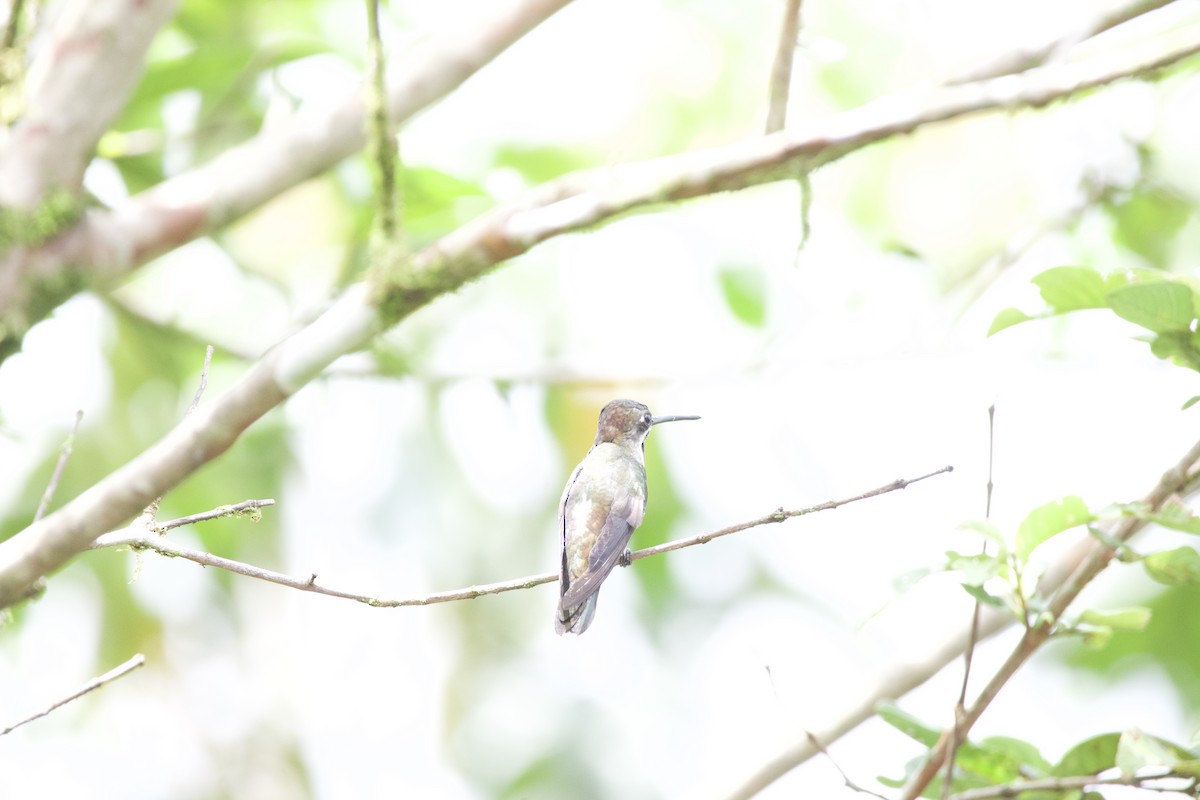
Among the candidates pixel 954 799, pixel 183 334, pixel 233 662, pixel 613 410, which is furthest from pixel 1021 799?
pixel 233 662

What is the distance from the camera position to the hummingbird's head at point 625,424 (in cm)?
323

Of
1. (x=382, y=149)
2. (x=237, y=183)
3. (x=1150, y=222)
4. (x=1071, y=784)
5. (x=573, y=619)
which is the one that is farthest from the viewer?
(x=1150, y=222)

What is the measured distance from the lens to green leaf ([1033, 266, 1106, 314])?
2197mm

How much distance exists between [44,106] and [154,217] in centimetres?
37

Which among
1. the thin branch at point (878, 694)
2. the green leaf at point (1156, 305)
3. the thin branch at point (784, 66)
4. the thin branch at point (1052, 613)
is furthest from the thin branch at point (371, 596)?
the thin branch at point (878, 694)

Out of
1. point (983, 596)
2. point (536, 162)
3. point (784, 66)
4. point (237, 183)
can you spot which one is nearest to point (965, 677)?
point (983, 596)

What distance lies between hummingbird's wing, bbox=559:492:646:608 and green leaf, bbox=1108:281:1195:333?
1063 mm

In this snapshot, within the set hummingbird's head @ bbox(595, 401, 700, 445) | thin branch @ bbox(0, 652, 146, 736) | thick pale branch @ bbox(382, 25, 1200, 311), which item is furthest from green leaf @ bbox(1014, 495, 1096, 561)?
thin branch @ bbox(0, 652, 146, 736)

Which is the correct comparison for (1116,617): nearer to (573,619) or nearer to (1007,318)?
(1007,318)

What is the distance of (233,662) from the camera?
7945mm

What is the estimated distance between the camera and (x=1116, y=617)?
2.18 metres

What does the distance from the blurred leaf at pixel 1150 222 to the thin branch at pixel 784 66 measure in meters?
2.86

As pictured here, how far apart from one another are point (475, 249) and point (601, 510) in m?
0.82

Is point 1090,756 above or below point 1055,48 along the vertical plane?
below
